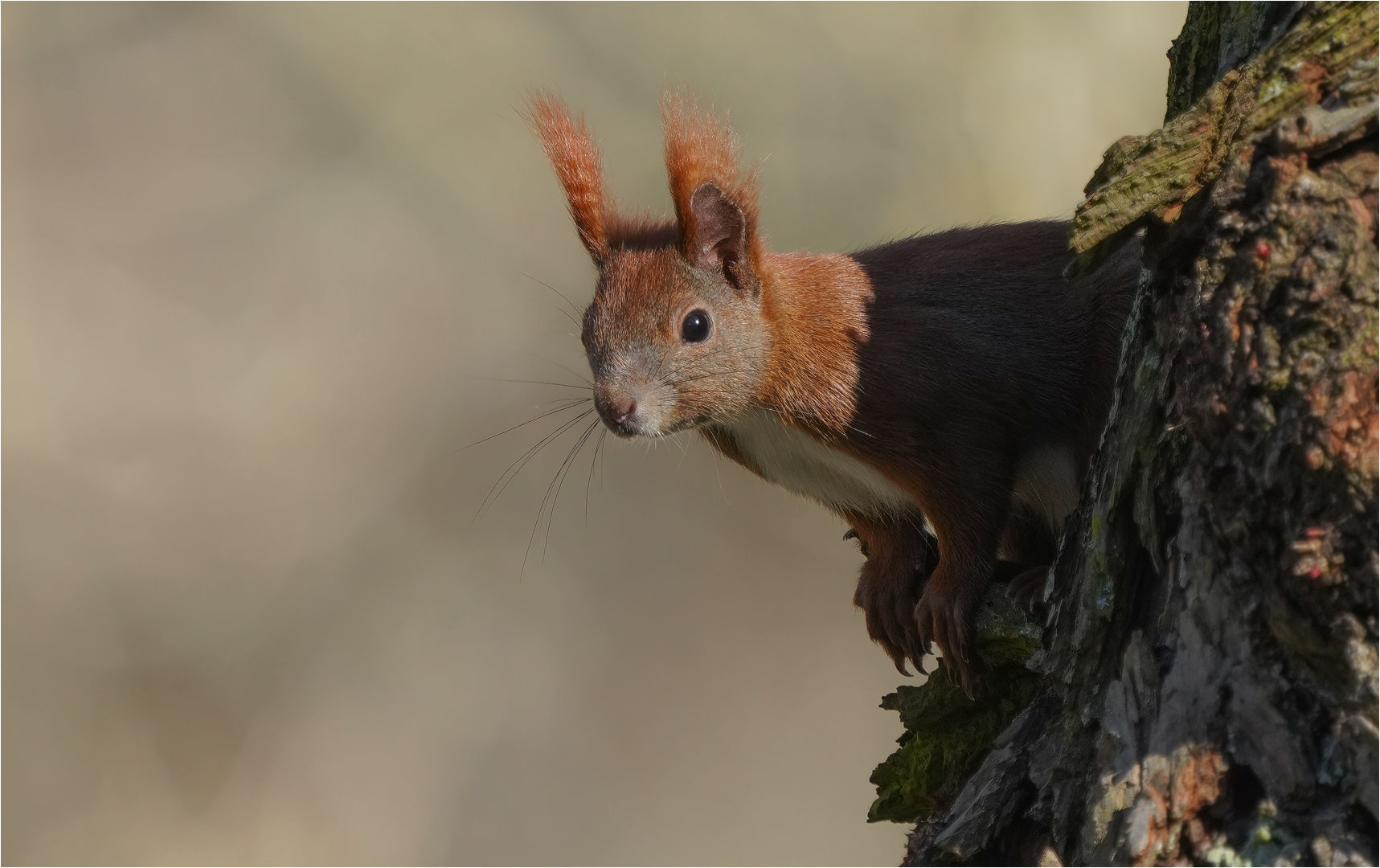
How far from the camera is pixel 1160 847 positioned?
197 centimetres

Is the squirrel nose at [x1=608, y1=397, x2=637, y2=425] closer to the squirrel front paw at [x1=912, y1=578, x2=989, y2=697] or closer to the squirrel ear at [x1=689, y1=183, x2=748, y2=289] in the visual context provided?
the squirrel ear at [x1=689, y1=183, x2=748, y2=289]

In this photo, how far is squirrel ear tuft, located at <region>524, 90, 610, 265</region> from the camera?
3.71m

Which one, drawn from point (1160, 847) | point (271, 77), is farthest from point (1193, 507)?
point (271, 77)

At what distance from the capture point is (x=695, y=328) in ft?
11.4

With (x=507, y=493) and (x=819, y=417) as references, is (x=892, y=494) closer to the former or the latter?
(x=819, y=417)

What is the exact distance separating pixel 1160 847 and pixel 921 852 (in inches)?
23.4

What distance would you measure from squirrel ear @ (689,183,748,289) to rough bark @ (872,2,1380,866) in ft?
4.45

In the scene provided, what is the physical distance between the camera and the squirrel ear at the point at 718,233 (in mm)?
3451

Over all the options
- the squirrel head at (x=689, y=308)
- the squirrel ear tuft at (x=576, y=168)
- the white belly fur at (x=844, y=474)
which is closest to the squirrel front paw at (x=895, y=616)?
the white belly fur at (x=844, y=474)

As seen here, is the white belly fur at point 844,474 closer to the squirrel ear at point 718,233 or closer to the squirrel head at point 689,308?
the squirrel head at point 689,308

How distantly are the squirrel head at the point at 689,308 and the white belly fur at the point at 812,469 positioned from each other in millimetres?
132

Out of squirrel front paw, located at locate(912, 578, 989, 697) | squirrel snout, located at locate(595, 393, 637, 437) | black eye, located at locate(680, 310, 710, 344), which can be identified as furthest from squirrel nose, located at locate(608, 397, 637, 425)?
squirrel front paw, located at locate(912, 578, 989, 697)

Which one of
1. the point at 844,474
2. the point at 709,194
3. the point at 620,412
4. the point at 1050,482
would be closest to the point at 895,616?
the point at 844,474

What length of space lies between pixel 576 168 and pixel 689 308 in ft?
1.92
